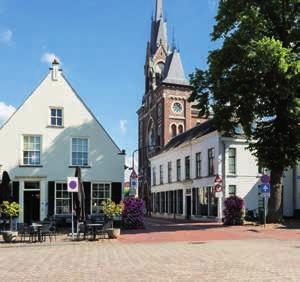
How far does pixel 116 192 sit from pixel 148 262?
52.9ft

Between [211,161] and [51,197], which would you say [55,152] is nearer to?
[51,197]

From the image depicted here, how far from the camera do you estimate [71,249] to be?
1861cm

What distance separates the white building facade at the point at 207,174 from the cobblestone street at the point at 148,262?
719 inches

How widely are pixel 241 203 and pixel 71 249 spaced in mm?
17540

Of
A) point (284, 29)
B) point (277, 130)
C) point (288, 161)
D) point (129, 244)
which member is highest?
point (284, 29)

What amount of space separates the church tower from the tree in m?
31.2

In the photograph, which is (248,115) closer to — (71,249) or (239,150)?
(239,150)

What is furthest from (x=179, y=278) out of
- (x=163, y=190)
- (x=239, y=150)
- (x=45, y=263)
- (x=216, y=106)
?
(x=163, y=190)

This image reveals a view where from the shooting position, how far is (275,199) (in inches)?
1267

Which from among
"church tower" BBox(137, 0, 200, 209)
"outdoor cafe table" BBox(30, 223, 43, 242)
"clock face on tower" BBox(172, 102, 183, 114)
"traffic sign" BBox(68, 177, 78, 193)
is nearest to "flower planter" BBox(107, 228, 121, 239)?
"traffic sign" BBox(68, 177, 78, 193)

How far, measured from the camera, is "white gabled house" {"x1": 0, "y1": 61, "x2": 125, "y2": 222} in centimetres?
2905

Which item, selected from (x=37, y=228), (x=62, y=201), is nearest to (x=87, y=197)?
(x=62, y=201)

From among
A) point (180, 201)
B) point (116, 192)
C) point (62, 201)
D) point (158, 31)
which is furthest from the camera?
point (158, 31)

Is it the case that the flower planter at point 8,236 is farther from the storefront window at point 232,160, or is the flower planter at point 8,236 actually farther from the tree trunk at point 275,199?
the storefront window at point 232,160
